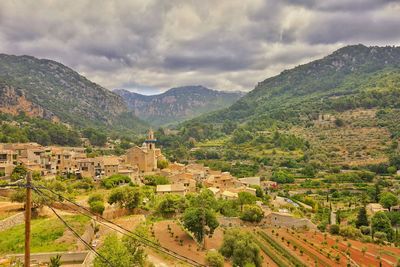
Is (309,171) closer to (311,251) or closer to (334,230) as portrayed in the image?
(334,230)

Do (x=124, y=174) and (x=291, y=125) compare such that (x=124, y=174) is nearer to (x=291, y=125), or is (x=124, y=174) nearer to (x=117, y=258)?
(x=117, y=258)

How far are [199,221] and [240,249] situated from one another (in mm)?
5400

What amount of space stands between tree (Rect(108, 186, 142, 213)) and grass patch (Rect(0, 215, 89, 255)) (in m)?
5.31

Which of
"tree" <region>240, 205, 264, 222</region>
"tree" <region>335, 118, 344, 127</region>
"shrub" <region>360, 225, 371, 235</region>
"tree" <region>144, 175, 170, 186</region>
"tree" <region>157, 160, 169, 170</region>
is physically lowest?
"shrub" <region>360, 225, 371, 235</region>

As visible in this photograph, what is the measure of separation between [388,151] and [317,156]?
16984 millimetres

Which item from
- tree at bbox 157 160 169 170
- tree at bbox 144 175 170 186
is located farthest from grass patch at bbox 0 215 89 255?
tree at bbox 157 160 169 170

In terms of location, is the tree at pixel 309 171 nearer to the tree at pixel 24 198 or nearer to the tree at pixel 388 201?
the tree at pixel 388 201

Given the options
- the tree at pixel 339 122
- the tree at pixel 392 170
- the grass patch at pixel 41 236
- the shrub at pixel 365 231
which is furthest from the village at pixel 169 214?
the tree at pixel 339 122

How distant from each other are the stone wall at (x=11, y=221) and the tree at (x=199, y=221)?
13.0 meters

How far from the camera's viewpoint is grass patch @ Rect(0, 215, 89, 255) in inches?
953

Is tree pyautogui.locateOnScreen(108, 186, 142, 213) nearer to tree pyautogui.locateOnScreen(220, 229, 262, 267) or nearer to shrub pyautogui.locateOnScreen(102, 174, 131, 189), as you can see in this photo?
shrub pyautogui.locateOnScreen(102, 174, 131, 189)

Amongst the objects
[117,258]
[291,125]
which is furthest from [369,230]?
[291,125]

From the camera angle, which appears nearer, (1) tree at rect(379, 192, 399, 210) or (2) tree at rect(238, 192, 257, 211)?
(2) tree at rect(238, 192, 257, 211)

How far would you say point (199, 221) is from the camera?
102 feet
